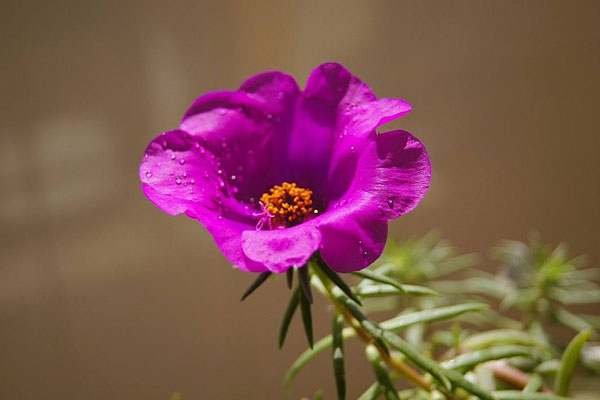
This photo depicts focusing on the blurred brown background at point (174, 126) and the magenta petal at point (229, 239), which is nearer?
the magenta petal at point (229, 239)

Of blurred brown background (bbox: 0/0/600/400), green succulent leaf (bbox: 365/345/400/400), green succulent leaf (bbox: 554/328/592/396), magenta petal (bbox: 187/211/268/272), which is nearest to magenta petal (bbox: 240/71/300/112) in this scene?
magenta petal (bbox: 187/211/268/272)

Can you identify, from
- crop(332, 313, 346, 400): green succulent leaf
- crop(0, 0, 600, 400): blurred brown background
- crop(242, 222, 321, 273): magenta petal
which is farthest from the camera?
crop(0, 0, 600, 400): blurred brown background

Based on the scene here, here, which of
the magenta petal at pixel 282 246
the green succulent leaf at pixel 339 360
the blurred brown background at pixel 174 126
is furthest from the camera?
the blurred brown background at pixel 174 126

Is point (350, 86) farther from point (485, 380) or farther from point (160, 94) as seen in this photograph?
point (160, 94)

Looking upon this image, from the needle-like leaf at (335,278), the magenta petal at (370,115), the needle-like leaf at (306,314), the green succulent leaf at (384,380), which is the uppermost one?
the magenta petal at (370,115)

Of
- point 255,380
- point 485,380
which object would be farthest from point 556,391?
point 255,380

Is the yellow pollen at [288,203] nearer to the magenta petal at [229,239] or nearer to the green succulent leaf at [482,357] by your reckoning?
the magenta petal at [229,239]

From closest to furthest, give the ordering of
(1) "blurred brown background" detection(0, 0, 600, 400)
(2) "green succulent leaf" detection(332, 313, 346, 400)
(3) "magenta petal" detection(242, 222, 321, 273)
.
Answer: (3) "magenta petal" detection(242, 222, 321, 273) < (2) "green succulent leaf" detection(332, 313, 346, 400) < (1) "blurred brown background" detection(0, 0, 600, 400)

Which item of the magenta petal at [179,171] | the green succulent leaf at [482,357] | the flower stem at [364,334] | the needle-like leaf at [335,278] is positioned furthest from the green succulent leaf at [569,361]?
the magenta petal at [179,171]

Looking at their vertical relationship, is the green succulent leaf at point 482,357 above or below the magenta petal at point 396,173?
below

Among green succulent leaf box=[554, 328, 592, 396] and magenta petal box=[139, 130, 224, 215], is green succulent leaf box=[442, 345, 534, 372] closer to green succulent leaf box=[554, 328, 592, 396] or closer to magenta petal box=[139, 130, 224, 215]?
green succulent leaf box=[554, 328, 592, 396]
